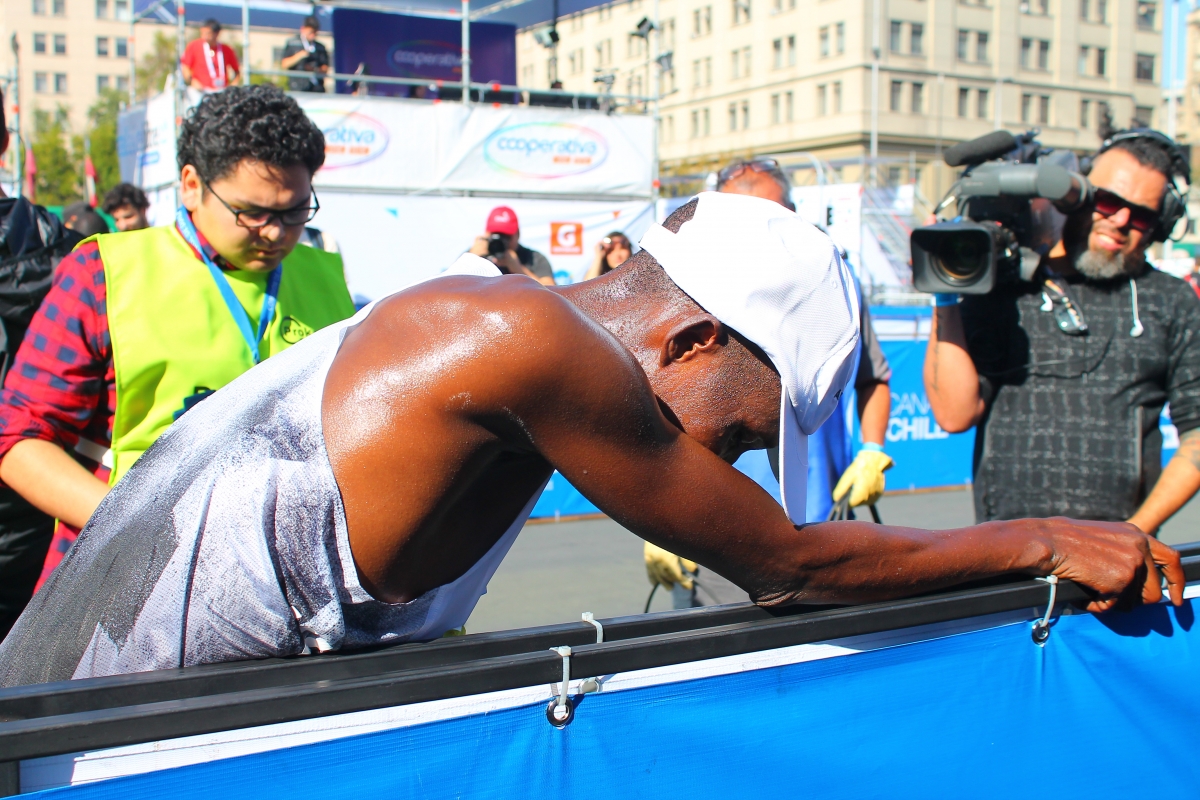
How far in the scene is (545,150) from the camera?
15.6 m

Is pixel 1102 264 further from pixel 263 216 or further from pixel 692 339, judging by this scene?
pixel 263 216

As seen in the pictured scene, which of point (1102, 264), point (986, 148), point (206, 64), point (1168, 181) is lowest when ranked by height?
point (1102, 264)

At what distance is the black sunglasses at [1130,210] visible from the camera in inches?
114

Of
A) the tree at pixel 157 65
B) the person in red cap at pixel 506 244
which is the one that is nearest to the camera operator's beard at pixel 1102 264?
the person in red cap at pixel 506 244

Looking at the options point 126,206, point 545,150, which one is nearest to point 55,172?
point 545,150

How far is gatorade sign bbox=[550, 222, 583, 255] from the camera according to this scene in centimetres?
1566

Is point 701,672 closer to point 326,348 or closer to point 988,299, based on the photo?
point 326,348

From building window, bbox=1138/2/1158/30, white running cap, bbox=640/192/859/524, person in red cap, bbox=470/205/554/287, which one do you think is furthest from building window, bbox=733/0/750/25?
white running cap, bbox=640/192/859/524

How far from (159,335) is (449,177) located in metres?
13.4

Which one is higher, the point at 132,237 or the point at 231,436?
the point at 132,237

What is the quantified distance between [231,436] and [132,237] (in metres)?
1.03

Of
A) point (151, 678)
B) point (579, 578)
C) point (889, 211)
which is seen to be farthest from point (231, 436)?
point (889, 211)

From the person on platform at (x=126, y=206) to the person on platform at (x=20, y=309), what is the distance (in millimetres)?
4393

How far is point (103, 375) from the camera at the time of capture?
6.86 feet
